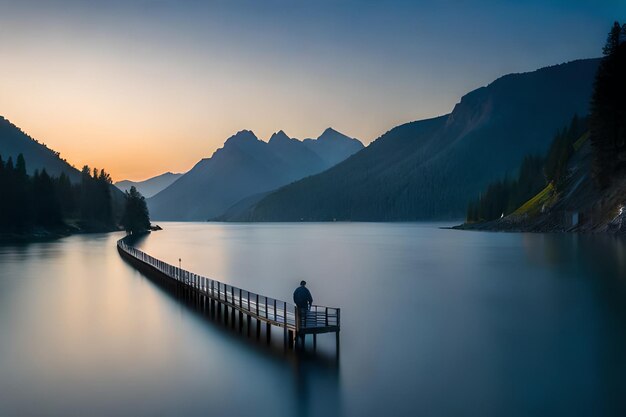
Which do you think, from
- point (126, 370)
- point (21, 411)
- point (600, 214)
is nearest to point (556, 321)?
point (126, 370)

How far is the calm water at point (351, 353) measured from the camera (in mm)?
26172

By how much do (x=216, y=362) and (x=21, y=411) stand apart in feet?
36.5

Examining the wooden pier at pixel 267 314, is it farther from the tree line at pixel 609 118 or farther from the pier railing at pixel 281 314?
the tree line at pixel 609 118

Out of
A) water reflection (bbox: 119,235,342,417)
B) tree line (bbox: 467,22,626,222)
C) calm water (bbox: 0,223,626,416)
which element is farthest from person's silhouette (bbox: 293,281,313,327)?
tree line (bbox: 467,22,626,222)

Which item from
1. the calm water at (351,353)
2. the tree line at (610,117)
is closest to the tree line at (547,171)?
the tree line at (610,117)

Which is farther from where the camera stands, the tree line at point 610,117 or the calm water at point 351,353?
the tree line at point 610,117

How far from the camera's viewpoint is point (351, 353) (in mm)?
34750

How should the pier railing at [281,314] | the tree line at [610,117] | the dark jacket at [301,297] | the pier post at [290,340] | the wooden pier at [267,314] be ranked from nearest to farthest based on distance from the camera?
the dark jacket at [301,297] → the pier railing at [281,314] → the wooden pier at [267,314] → the pier post at [290,340] → the tree line at [610,117]

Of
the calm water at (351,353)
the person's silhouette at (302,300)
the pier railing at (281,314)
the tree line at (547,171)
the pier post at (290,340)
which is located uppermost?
the tree line at (547,171)

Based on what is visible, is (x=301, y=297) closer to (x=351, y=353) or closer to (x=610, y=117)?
(x=351, y=353)

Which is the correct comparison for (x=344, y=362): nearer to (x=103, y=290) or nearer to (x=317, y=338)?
(x=317, y=338)

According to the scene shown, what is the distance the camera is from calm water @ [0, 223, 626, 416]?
26.2 meters

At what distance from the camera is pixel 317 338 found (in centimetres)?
3678

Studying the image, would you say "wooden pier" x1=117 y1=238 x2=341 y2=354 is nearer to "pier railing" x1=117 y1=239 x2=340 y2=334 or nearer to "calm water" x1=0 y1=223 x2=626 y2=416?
"pier railing" x1=117 y1=239 x2=340 y2=334
